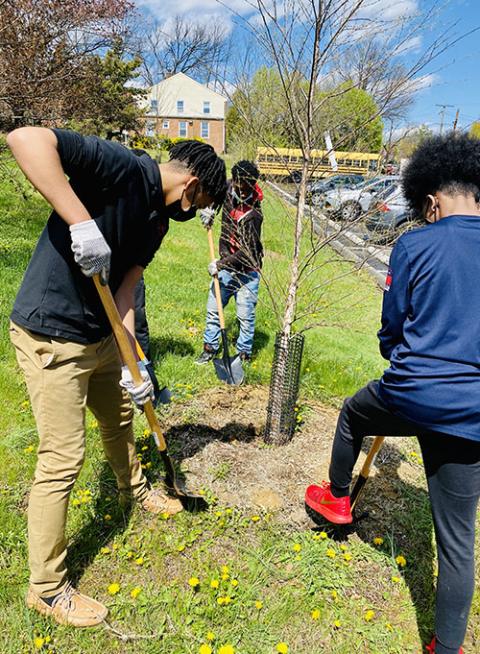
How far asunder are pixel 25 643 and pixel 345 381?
318cm

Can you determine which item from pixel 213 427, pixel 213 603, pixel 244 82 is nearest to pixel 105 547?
pixel 213 603

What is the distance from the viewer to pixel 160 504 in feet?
8.57

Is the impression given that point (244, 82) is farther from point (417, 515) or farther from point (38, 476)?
point (417, 515)

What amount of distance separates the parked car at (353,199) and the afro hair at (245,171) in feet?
1.90

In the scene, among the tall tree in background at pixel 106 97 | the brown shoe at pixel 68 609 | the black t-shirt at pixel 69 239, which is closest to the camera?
the black t-shirt at pixel 69 239

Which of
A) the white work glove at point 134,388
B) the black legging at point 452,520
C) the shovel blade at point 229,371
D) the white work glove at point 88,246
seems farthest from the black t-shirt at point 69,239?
the shovel blade at point 229,371

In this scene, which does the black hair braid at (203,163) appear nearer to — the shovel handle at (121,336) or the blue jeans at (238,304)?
the shovel handle at (121,336)

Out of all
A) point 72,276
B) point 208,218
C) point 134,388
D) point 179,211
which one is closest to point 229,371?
point 208,218

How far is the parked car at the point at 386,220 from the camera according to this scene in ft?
8.70

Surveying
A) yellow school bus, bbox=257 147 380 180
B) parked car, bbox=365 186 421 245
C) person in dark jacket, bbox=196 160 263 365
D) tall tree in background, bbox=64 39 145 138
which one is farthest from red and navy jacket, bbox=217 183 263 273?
tall tree in background, bbox=64 39 145 138

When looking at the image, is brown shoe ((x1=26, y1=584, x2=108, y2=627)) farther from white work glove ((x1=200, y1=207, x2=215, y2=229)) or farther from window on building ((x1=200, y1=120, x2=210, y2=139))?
window on building ((x1=200, y1=120, x2=210, y2=139))

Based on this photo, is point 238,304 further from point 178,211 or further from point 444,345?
point 444,345

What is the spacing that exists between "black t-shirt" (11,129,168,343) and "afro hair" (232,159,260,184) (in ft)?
4.48

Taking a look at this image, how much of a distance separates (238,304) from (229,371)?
30.0 inches
